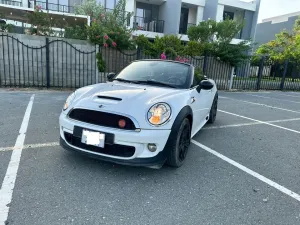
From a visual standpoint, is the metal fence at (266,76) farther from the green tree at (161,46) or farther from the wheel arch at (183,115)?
the wheel arch at (183,115)

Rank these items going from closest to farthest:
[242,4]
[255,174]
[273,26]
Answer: [255,174]
[242,4]
[273,26]

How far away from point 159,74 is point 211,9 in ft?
63.6

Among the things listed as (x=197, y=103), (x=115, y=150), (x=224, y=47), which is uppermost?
(x=224, y=47)

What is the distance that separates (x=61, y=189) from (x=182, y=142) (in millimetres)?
1590

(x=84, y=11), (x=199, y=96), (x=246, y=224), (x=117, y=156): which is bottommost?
(x=246, y=224)

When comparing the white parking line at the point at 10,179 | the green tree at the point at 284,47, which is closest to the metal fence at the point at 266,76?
the green tree at the point at 284,47

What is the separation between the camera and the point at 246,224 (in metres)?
2.10

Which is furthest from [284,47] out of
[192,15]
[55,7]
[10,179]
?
[10,179]

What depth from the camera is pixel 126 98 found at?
2.78m

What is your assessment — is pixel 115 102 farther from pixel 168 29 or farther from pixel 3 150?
pixel 168 29

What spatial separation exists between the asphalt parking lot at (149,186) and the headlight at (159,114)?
0.71m

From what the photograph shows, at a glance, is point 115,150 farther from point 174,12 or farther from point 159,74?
point 174,12

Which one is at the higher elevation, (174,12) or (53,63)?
(174,12)

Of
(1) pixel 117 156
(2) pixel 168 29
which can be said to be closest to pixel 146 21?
(2) pixel 168 29
